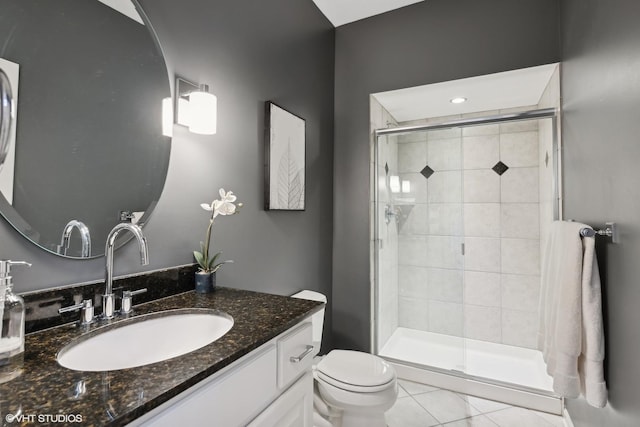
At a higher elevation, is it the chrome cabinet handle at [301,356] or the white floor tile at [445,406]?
the chrome cabinet handle at [301,356]

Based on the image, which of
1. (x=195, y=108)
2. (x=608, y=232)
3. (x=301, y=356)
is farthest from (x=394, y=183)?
(x=301, y=356)

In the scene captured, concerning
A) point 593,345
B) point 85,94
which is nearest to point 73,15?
point 85,94

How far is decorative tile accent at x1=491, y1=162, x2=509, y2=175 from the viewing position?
2.87 m

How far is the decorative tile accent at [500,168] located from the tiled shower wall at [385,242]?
1.01 meters

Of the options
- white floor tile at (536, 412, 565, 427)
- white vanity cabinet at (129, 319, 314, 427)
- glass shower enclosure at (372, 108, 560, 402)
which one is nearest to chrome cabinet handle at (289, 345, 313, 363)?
white vanity cabinet at (129, 319, 314, 427)

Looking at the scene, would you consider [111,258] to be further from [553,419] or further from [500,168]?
[500,168]

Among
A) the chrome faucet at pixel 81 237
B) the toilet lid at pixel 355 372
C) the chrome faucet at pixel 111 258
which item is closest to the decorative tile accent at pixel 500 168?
the toilet lid at pixel 355 372

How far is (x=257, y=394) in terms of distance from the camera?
812 millimetres

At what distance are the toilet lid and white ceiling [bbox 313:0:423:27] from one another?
7.80ft

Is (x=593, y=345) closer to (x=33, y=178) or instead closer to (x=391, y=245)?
(x=391, y=245)

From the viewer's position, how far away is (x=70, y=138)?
3.00 ft

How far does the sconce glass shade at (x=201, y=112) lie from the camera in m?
1.21

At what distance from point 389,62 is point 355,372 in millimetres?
2127

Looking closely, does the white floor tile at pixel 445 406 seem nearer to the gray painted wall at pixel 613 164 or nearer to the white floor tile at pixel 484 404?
the white floor tile at pixel 484 404
